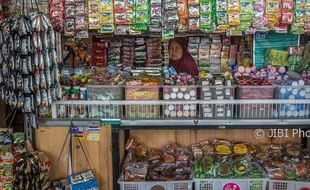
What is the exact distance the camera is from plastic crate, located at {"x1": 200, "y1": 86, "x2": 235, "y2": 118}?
3801mm

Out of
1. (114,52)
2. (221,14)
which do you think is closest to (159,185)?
(114,52)

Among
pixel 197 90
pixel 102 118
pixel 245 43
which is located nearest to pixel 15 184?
pixel 102 118

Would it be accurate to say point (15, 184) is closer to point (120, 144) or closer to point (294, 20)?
point (120, 144)

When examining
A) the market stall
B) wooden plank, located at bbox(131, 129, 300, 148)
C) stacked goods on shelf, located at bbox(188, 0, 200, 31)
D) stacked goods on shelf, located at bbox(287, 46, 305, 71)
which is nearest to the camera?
the market stall

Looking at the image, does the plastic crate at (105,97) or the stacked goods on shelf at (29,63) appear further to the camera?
the plastic crate at (105,97)

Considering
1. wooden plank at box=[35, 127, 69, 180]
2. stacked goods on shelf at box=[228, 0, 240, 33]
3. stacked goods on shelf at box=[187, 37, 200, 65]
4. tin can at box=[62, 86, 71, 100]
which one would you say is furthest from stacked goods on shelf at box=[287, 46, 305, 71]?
wooden plank at box=[35, 127, 69, 180]

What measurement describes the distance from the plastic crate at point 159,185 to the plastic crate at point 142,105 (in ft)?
1.92

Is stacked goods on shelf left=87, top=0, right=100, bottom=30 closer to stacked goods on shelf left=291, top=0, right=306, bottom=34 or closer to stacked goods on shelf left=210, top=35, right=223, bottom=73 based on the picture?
stacked goods on shelf left=210, top=35, right=223, bottom=73

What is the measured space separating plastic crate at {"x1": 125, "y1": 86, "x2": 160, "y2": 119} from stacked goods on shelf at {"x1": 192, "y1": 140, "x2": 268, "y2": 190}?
2.22 ft

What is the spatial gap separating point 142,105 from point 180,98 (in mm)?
324

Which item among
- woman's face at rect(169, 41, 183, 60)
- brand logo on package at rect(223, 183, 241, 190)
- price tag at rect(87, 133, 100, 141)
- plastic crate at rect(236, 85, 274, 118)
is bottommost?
brand logo on package at rect(223, 183, 241, 190)

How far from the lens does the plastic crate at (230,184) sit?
3949 millimetres

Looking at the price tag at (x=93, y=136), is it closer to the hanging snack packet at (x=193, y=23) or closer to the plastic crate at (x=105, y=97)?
the plastic crate at (x=105, y=97)

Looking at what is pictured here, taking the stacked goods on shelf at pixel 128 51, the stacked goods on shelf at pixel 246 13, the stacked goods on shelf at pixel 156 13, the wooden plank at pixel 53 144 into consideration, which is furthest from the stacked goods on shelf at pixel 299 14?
the wooden plank at pixel 53 144
